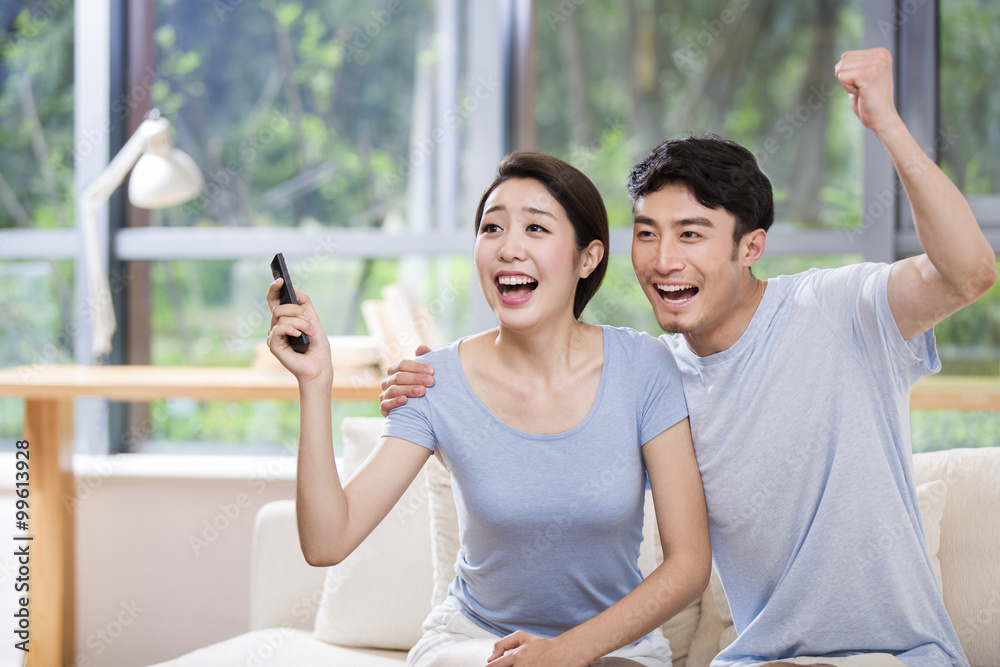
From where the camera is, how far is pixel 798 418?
4.09 ft

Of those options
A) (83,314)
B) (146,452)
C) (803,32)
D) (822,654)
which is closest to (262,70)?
(83,314)

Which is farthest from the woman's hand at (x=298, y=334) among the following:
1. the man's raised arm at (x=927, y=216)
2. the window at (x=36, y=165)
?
the window at (x=36, y=165)

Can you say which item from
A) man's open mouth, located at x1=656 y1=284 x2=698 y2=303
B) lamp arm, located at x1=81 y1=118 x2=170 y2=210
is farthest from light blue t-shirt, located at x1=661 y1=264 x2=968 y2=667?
lamp arm, located at x1=81 y1=118 x2=170 y2=210

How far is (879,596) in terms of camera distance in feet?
4.00

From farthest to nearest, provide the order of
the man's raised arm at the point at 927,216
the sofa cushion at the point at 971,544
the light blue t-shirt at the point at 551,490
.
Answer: the sofa cushion at the point at 971,544 < the light blue t-shirt at the point at 551,490 < the man's raised arm at the point at 927,216

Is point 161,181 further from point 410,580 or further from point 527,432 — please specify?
point 527,432

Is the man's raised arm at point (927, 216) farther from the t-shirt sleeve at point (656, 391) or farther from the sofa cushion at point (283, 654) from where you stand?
the sofa cushion at point (283, 654)

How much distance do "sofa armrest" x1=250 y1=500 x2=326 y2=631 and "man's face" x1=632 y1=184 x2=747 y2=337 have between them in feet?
3.87

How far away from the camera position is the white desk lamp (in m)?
2.42

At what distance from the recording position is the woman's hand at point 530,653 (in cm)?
120

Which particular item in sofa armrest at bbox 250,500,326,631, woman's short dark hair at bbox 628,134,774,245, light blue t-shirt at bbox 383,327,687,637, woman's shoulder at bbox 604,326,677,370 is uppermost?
woman's short dark hair at bbox 628,134,774,245

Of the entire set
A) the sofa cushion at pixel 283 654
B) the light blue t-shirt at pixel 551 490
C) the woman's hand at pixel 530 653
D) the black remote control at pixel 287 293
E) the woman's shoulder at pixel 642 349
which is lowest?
the sofa cushion at pixel 283 654

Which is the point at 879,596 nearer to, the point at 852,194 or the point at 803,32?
the point at 852,194

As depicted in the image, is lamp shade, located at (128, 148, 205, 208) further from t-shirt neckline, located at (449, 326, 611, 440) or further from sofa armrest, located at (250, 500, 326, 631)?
t-shirt neckline, located at (449, 326, 611, 440)
